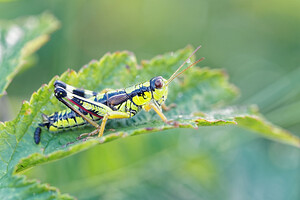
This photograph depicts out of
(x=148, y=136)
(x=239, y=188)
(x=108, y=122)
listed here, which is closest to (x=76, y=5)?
(x=148, y=136)

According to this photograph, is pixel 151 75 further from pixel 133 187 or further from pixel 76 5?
pixel 76 5

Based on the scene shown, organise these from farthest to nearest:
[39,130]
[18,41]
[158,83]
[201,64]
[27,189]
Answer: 1. [201,64]
2. [18,41]
3. [158,83]
4. [39,130]
5. [27,189]

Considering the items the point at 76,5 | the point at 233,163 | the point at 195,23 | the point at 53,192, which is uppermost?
the point at 195,23

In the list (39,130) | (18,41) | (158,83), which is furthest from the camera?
(18,41)

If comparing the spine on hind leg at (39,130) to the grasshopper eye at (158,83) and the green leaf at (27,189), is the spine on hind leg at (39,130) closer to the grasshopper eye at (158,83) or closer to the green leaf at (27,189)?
the green leaf at (27,189)

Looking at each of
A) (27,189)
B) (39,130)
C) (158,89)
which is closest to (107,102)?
(158,89)

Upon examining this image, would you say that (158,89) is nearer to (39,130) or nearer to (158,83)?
(158,83)
